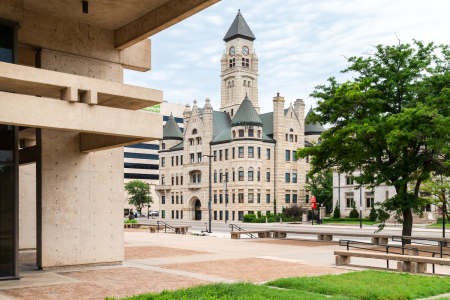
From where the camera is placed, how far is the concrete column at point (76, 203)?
15.0m

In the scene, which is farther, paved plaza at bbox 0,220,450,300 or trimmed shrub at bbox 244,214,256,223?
trimmed shrub at bbox 244,214,256,223

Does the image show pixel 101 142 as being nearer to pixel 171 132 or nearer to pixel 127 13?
pixel 127 13

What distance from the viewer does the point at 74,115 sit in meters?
12.5

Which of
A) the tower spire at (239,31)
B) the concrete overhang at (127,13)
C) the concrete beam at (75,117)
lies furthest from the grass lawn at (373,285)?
the tower spire at (239,31)

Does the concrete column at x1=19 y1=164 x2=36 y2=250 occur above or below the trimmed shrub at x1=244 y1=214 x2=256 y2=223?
above

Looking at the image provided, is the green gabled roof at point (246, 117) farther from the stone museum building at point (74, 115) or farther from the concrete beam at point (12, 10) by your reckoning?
the concrete beam at point (12, 10)

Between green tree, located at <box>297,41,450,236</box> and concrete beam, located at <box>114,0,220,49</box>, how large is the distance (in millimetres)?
11907

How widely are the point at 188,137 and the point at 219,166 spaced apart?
9499 millimetres

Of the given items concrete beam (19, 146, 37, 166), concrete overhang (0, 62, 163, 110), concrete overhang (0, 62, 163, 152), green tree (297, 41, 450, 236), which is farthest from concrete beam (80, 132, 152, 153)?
green tree (297, 41, 450, 236)

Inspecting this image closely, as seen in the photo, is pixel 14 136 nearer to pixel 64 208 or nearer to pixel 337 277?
pixel 64 208

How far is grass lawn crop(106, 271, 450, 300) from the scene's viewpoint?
372 inches

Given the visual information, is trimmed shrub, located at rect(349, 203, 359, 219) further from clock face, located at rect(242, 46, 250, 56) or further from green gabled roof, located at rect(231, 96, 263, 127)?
clock face, located at rect(242, 46, 250, 56)

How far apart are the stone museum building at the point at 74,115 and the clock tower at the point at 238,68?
7045 cm

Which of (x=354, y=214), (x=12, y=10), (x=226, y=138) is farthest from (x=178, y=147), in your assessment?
(x=12, y=10)
